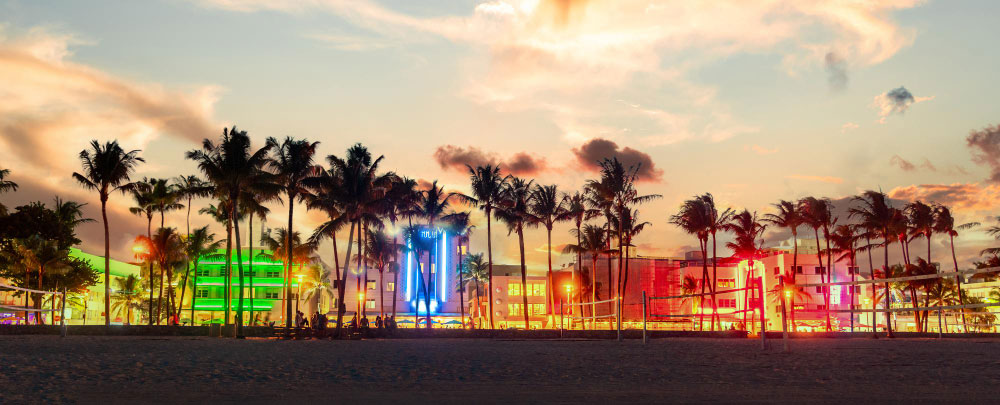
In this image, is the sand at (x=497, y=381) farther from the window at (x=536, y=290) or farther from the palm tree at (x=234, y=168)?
the window at (x=536, y=290)

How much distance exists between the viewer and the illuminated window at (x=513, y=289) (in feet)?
371

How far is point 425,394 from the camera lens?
25.7 feet

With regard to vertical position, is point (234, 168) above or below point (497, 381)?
above

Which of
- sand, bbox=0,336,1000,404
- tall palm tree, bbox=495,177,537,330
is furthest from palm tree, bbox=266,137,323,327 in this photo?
sand, bbox=0,336,1000,404

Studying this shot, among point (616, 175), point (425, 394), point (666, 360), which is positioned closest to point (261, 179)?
point (616, 175)

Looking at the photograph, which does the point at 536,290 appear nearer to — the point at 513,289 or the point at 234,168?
the point at 513,289

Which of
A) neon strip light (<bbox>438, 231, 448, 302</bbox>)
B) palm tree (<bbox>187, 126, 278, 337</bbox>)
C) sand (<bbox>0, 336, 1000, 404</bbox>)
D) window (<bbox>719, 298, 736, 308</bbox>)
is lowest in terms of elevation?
window (<bbox>719, 298, 736, 308</bbox>)

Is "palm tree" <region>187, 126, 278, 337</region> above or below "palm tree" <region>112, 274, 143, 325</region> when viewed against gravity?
above

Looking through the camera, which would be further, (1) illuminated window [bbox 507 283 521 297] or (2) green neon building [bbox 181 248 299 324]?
(1) illuminated window [bbox 507 283 521 297]

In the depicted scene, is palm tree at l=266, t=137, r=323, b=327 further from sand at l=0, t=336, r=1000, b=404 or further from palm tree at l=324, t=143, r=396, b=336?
sand at l=0, t=336, r=1000, b=404

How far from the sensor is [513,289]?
113 m

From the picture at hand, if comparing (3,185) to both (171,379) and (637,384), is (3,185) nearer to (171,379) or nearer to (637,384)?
(171,379)

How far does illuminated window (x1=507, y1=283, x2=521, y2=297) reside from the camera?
A: 371 ft

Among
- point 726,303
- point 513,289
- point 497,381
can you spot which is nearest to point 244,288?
point 513,289
